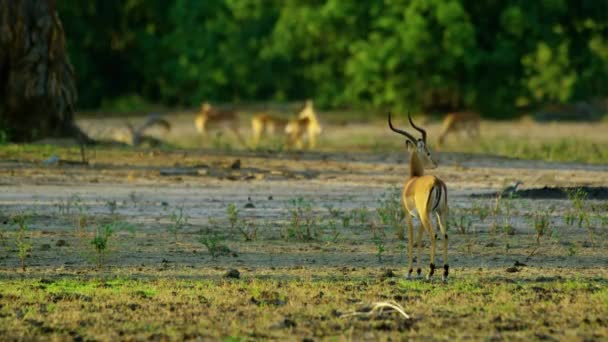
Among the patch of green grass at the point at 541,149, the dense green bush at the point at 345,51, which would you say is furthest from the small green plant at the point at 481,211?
the dense green bush at the point at 345,51

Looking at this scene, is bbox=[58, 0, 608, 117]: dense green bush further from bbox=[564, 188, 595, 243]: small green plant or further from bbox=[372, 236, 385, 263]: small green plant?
bbox=[372, 236, 385, 263]: small green plant

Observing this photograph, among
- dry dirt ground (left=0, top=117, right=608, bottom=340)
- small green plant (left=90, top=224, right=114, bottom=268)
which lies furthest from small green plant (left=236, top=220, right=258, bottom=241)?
small green plant (left=90, top=224, right=114, bottom=268)

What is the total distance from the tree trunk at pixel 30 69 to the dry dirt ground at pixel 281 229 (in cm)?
142

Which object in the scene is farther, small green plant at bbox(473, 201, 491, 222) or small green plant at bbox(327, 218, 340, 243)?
small green plant at bbox(473, 201, 491, 222)

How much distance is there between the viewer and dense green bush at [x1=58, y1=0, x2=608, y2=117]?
35750mm

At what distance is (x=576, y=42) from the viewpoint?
1516 inches

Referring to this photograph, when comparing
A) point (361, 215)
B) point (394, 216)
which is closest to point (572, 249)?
point (394, 216)

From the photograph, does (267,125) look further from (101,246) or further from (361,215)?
(101,246)

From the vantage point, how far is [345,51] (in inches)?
1571

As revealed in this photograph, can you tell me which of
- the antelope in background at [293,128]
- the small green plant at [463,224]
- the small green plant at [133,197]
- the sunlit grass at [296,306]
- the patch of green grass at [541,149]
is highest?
the antelope in background at [293,128]

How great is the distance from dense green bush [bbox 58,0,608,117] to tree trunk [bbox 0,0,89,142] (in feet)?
47.9

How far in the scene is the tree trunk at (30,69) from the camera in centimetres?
2112

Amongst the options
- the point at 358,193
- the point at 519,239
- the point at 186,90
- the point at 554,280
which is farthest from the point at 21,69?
the point at 186,90

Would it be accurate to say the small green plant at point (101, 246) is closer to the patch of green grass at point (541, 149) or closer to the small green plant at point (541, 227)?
the small green plant at point (541, 227)
